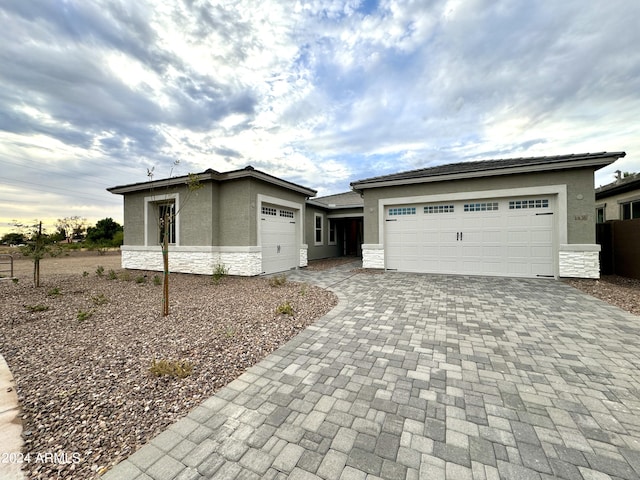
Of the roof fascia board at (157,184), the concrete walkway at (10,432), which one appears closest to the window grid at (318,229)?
the roof fascia board at (157,184)

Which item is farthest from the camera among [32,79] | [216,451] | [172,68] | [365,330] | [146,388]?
[172,68]

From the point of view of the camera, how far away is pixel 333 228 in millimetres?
17266

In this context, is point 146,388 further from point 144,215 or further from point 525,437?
point 144,215

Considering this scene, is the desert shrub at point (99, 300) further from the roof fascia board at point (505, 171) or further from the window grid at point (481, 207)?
the window grid at point (481, 207)

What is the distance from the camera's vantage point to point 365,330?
3.94 m

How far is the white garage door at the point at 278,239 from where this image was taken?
993cm

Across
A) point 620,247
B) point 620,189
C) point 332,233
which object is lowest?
point 620,247

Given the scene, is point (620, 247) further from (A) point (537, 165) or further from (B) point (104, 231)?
(B) point (104, 231)

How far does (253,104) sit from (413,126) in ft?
24.5

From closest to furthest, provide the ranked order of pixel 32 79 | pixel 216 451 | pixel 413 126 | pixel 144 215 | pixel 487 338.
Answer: pixel 216 451 < pixel 487 338 < pixel 32 79 < pixel 144 215 < pixel 413 126

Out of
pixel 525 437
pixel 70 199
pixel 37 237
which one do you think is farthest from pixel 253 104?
pixel 70 199

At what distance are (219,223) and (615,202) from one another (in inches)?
691

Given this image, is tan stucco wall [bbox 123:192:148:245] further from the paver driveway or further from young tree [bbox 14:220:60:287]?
the paver driveway

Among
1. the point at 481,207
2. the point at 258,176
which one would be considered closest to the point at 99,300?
the point at 258,176
